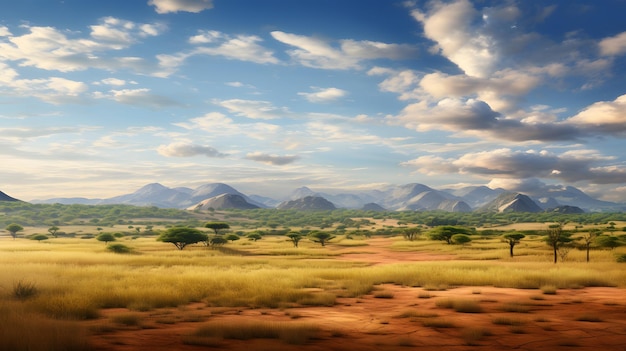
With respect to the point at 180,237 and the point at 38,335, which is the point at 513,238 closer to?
the point at 180,237

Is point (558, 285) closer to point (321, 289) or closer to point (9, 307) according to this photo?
point (321, 289)

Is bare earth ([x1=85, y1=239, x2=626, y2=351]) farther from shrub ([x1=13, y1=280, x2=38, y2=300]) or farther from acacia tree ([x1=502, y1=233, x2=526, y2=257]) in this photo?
acacia tree ([x1=502, y1=233, x2=526, y2=257])

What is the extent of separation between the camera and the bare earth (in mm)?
13102

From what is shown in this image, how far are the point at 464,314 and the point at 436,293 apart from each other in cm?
660

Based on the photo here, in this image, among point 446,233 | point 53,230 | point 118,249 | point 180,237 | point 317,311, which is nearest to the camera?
point 317,311

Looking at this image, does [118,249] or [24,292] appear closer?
[24,292]

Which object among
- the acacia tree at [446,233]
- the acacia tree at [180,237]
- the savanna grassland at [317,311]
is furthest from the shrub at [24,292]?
the acacia tree at [446,233]

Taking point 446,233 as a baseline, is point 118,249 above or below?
below

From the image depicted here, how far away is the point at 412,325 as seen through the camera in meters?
16.4

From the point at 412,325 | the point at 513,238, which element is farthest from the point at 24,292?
the point at 513,238

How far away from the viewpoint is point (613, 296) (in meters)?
23.5

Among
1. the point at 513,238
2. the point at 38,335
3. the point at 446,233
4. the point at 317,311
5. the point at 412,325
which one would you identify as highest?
the point at 38,335

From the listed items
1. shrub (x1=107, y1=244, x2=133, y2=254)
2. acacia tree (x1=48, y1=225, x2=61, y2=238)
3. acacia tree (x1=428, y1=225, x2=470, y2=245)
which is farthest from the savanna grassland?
acacia tree (x1=48, y1=225, x2=61, y2=238)

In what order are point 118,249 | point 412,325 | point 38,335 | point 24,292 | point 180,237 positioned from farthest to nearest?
point 180,237
point 118,249
point 24,292
point 412,325
point 38,335
